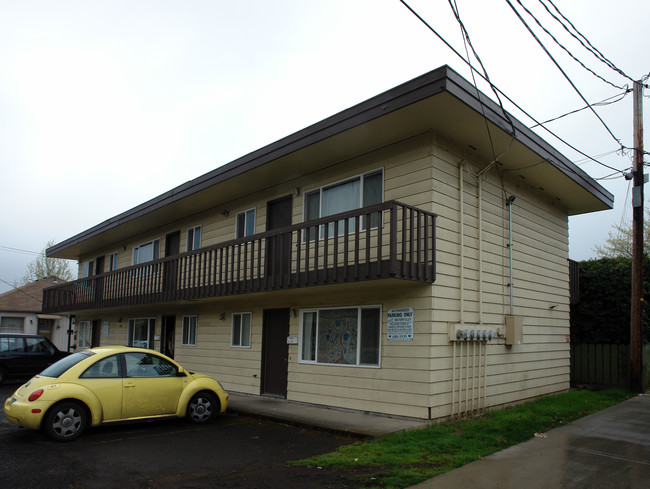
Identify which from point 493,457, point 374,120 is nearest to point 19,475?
point 493,457

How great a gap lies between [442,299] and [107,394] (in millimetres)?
5836

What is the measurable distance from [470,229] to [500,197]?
5.45 ft

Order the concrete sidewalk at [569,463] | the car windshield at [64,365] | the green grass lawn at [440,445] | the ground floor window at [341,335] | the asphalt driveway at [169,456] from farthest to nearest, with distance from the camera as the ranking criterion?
the ground floor window at [341,335] → the car windshield at [64,365] → the green grass lawn at [440,445] → the asphalt driveway at [169,456] → the concrete sidewalk at [569,463]

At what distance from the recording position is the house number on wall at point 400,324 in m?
9.44

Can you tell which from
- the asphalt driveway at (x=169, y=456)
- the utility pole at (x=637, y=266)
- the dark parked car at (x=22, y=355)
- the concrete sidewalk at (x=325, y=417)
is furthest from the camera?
the dark parked car at (x=22, y=355)

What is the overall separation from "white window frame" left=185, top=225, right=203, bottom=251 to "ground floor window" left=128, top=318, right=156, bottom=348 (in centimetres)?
331

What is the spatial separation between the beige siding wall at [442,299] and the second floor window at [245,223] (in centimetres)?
18

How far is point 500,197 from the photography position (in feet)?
38.1

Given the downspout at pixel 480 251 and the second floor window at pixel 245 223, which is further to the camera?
the second floor window at pixel 245 223

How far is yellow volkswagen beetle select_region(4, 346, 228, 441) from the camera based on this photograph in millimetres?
7809

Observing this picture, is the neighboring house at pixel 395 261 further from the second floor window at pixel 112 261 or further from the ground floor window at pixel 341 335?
the second floor window at pixel 112 261

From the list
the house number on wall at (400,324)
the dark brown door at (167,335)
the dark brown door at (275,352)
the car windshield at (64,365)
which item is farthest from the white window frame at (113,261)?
the house number on wall at (400,324)

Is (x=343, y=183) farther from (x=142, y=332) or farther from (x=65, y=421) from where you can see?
(x=142, y=332)

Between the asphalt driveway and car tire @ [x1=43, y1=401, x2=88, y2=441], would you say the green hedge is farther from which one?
car tire @ [x1=43, y1=401, x2=88, y2=441]
